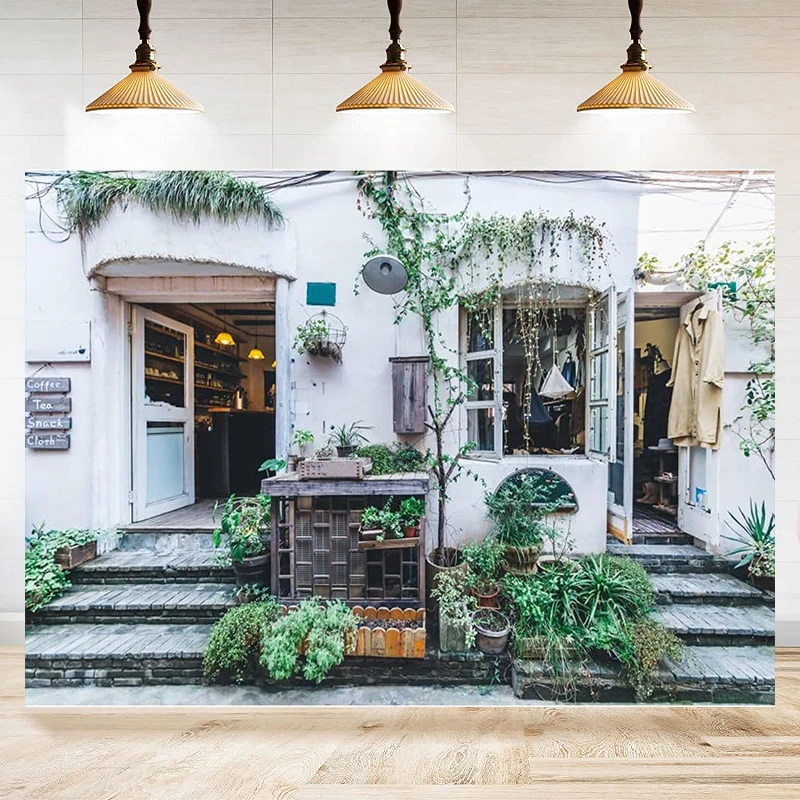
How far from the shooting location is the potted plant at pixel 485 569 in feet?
8.30

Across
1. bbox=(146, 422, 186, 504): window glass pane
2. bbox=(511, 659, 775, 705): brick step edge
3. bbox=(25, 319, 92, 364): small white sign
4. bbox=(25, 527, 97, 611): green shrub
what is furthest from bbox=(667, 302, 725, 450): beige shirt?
bbox=(25, 527, 97, 611): green shrub

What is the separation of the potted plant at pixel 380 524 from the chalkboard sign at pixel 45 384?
4.29ft

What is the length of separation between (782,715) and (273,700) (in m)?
2.04

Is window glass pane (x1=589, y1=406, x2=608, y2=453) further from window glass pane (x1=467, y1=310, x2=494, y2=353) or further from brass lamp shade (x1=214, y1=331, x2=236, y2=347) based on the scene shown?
brass lamp shade (x1=214, y1=331, x2=236, y2=347)

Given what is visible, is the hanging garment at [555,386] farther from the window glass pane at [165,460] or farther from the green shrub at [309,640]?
the window glass pane at [165,460]

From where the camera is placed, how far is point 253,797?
6.79 ft

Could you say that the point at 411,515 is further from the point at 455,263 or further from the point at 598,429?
the point at 455,263

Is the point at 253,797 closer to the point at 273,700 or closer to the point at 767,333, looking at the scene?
the point at 273,700

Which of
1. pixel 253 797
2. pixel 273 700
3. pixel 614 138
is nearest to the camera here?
pixel 253 797

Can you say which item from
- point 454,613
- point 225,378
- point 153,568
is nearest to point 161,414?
point 225,378

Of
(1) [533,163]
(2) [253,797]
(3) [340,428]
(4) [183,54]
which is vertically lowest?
(2) [253,797]

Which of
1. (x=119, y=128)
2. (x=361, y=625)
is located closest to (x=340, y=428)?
(x=361, y=625)

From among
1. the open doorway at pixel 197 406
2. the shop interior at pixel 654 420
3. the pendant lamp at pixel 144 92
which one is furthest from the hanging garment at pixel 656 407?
the pendant lamp at pixel 144 92

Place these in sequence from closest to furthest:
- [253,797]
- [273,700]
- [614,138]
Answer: [253,797] → [273,700] → [614,138]
